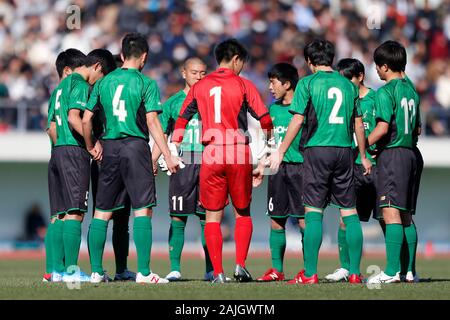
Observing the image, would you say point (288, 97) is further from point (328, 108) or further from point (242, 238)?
point (242, 238)

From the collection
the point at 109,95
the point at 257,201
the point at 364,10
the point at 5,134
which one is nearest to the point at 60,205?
the point at 109,95

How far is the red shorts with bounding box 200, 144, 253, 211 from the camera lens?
1126 cm

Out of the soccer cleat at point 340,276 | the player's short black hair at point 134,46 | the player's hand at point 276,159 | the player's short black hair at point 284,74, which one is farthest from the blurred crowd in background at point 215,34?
the player's hand at point 276,159

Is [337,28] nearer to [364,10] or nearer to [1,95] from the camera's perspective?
[364,10]

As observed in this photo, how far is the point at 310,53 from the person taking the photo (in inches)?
445

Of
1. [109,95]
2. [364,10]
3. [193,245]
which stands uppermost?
[364,10]

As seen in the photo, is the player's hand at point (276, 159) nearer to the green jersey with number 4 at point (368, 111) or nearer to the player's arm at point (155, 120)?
the player's arm at point (155, 120)

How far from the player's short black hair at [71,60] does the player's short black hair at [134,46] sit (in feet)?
3.64

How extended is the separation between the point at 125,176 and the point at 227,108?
4.13ft

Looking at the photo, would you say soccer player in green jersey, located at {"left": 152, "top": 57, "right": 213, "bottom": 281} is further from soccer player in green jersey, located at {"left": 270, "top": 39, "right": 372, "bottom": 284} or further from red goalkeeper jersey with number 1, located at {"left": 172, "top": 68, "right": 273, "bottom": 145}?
soccer player in green jersey, located at {"left": 270, "top": 39, "right": 372, "bottom": 284}

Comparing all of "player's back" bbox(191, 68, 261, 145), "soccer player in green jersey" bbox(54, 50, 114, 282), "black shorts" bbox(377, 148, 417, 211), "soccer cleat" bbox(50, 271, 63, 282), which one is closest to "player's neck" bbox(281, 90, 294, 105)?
"player's back" bbox(191, 68, 261, 145)

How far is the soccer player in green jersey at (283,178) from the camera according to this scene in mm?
13125

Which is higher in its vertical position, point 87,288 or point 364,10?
point 364,10

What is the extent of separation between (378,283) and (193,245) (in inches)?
597
